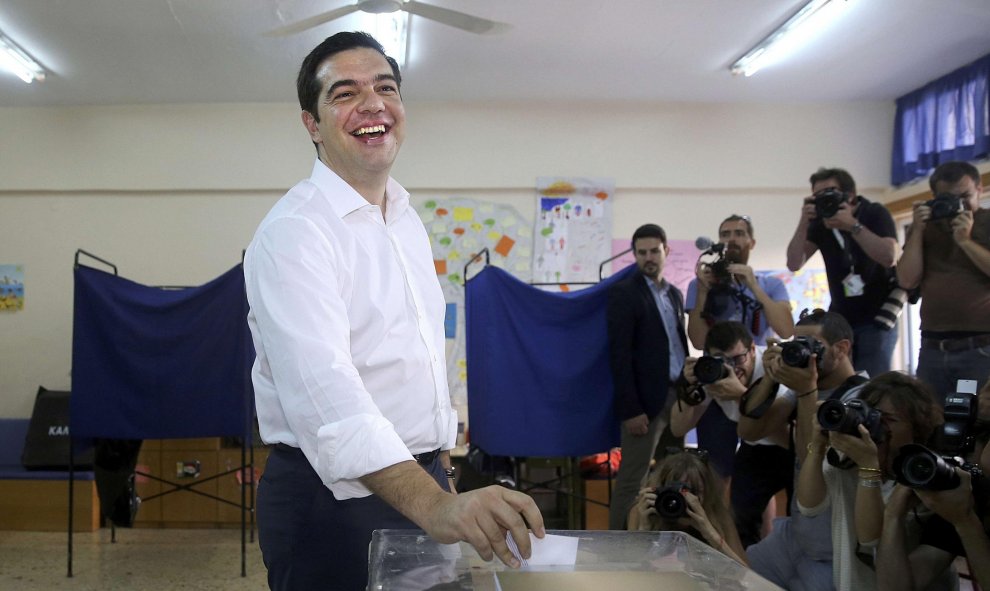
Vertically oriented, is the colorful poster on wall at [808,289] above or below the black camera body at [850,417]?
above

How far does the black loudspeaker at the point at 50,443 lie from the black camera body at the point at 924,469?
188 inches

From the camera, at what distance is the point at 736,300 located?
12.3 feet

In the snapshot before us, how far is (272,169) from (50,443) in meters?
2.21

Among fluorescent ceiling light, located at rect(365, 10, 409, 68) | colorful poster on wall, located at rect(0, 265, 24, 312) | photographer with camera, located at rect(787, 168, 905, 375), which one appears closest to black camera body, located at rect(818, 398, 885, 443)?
photographer with camera, located at rect(787, 168, 905, 375)

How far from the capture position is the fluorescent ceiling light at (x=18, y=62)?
14.6 feet

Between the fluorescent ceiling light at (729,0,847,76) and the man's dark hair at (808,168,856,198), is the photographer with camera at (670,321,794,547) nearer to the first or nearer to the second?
the man's dark hair at (808,168,856,198)

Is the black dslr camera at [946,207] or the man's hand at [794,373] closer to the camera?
the man's hand at [794,373]

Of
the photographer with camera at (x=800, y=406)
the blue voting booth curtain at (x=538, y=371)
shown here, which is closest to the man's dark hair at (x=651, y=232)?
the blue voting booth curtain at (x=538, y=371)

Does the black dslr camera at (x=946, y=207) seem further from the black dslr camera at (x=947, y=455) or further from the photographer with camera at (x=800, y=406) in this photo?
the black dslr camera at (x=947, y=455)

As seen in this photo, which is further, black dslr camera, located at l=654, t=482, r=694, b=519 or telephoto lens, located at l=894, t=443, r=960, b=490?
black dslr camera, located at l=654, t=482, r=694, b=519

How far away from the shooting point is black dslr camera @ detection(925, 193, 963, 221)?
3006 millimetres

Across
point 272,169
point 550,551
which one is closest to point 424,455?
point 550,551

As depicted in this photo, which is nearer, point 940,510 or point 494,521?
point 494,521

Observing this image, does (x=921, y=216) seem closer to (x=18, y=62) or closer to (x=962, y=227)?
(x=962, y=227)
